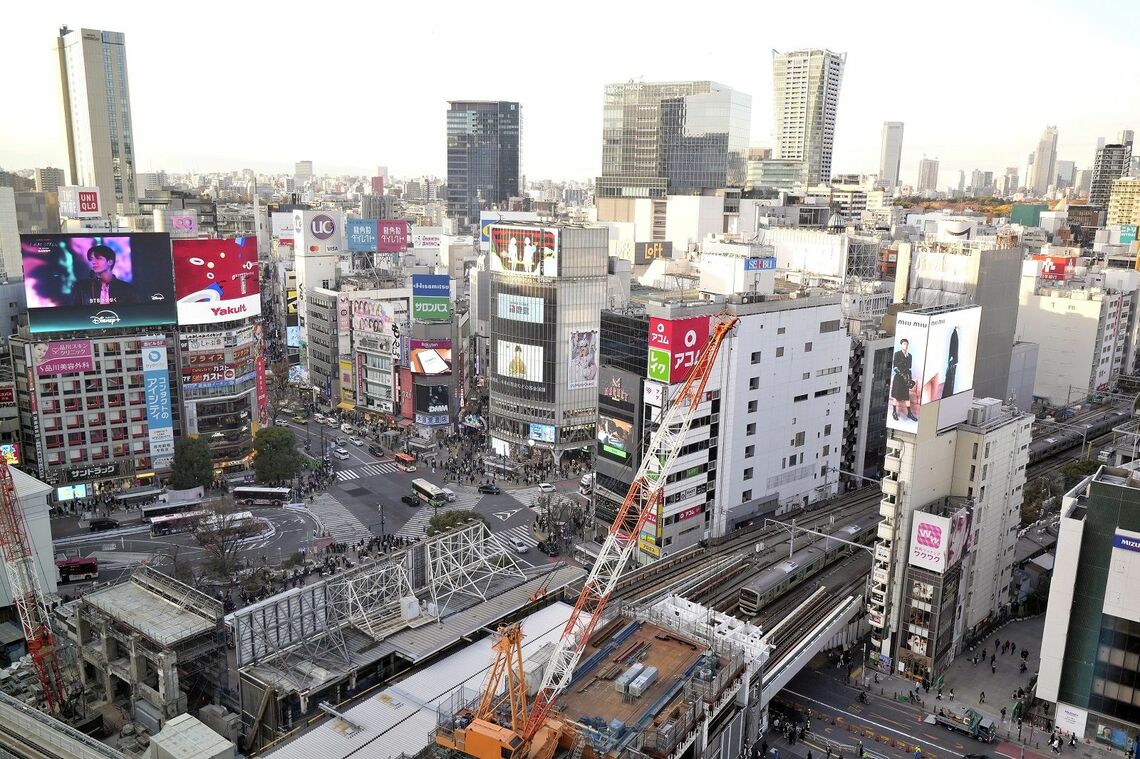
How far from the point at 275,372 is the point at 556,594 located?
212ft

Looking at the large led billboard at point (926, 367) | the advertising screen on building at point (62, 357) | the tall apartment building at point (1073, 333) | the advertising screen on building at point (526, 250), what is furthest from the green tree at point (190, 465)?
the tall apartment building at point (1073, 333)

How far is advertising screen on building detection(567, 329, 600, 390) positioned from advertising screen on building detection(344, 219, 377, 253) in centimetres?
4526

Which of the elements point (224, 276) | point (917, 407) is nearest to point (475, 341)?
point (224, 276)

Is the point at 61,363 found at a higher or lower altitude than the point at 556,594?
higher

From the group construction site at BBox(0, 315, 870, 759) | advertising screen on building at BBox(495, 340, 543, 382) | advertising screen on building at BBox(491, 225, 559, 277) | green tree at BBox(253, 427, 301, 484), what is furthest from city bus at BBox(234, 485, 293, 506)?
advertising screen on building at BBox(491, 225, 559, 277)

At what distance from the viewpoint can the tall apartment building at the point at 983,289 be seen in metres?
66.5

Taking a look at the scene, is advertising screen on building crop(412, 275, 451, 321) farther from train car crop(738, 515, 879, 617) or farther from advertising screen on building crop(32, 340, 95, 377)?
train car crop(738, 515, 879, 617)

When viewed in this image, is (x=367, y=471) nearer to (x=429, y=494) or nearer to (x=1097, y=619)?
(x=429, y=494)

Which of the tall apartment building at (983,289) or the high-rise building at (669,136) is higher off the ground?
the high-rise building at (669,136)

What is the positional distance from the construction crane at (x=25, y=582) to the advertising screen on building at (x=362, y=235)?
66.4 meters

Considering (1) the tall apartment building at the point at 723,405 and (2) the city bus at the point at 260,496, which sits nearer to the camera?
(1) the tall apartment building at the point at 723,405

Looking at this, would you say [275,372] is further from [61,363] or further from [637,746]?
[637,746]

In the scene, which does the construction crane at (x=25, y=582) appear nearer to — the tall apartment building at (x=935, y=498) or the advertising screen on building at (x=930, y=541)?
the tall apartment building at (x=935, y=498)

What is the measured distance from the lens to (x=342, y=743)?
1102 inches
